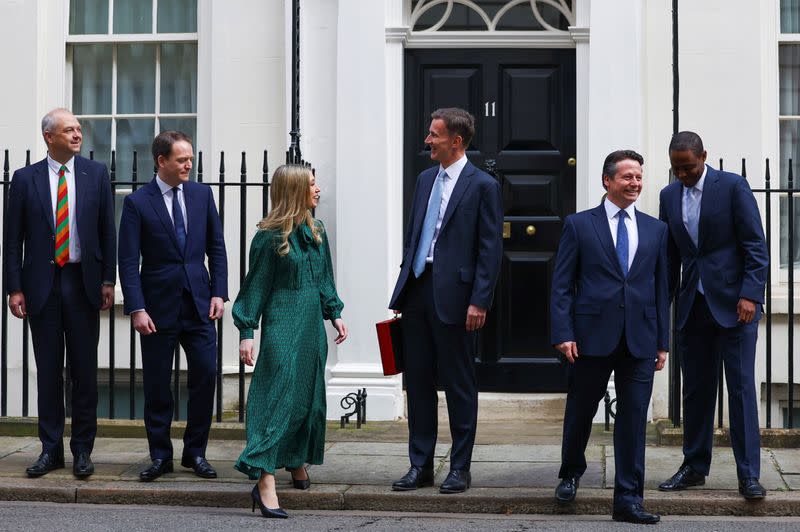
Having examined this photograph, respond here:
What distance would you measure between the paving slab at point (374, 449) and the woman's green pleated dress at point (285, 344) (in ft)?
4.11

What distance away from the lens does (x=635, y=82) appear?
9.26 metres

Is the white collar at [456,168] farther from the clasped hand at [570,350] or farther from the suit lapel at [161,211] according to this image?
the suit lapel at [161,211]

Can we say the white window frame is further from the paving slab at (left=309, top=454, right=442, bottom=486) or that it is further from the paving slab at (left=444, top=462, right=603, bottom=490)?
the paving slab at (left=309, top=454, right=442, bottom=486)

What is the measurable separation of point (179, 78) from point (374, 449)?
3.44m

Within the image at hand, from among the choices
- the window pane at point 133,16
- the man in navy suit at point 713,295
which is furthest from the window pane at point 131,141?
the man in navy suit at point 713,295

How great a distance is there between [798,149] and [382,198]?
2962 mm

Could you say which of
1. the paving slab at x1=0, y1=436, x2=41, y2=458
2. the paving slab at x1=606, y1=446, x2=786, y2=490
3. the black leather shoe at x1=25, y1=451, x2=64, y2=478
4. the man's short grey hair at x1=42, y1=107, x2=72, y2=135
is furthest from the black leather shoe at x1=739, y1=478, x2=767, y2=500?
the paving slab at x1=0, y1=436, x2=41, y2=458

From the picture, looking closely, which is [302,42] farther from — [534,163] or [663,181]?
[663,181]

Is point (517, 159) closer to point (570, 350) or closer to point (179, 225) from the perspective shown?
point (179, 225)

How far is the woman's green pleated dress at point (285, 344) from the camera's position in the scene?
666 centimetres

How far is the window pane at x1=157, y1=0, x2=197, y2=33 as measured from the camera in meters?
10.0

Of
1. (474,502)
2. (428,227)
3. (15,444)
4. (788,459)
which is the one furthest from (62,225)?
(788,459)

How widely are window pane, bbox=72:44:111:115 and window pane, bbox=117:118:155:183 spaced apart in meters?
0.19

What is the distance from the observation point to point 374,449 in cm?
819
